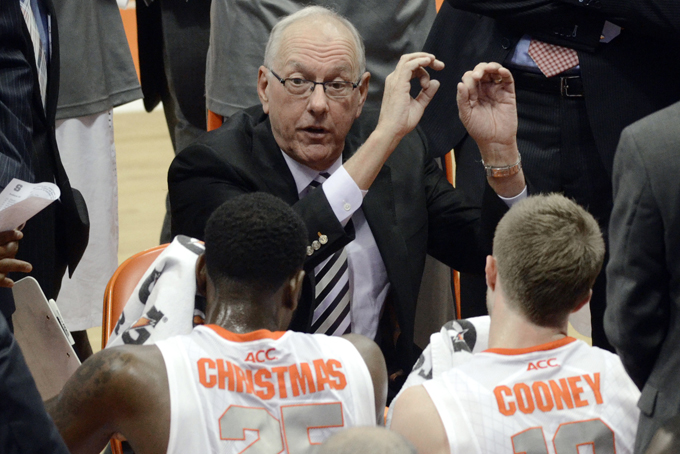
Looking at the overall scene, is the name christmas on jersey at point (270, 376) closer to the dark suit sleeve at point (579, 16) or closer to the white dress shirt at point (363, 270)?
the white dress shirt at point (363, 270)

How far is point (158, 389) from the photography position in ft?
5.12

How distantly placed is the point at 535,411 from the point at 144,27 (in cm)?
288

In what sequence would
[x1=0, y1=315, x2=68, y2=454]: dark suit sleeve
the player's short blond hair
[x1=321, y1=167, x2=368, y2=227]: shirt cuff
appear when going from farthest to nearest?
[x1=321, y1=167, x2=368, y2=227]: shirt cuff, the player's short blond hair, [x1=0, y1=315, x2=68, y2=454]: dark suit sleeve

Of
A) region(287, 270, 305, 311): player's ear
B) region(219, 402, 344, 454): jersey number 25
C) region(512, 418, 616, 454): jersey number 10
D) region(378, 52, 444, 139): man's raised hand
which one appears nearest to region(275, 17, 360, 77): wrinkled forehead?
region(378, 52, 444, 139): man's raised hand

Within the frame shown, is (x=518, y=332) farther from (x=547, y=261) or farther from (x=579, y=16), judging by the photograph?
(x=579, y=16)

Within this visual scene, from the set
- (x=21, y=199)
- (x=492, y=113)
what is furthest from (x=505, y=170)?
(x=21, y=199)

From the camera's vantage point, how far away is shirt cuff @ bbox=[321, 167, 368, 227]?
7.78ft

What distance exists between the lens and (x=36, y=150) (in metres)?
2.64

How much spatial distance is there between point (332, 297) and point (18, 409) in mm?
1295

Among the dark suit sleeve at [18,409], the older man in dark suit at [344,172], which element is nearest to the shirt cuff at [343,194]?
the older man in dark suit at [344,172]

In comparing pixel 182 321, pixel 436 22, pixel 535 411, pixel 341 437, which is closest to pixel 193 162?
pixel 182 321

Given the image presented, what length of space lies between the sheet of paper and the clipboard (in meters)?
0.15

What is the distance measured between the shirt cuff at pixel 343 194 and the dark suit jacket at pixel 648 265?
2.79 ft

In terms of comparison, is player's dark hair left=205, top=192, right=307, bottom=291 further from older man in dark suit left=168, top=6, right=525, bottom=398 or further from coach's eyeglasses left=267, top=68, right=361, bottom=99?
coach's eyeglasses left=267, top=68, right=361, bottom=99
